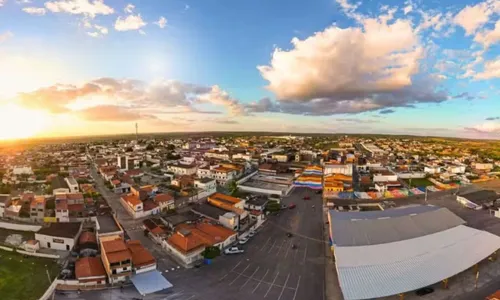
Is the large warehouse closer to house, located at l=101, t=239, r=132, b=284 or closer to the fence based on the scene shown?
house, located at l=101, t=239, r=132, b=284

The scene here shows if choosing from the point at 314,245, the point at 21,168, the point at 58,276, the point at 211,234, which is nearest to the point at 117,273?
the point at 58,276

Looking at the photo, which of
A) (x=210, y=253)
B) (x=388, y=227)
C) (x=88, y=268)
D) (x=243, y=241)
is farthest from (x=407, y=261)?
(x=88, y=268)

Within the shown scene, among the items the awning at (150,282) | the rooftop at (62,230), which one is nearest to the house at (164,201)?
the rooftop at (62,230)

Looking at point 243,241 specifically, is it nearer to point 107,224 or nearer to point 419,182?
point 107,224

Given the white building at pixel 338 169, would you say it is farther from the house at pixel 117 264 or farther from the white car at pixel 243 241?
the house at pixel 117 264

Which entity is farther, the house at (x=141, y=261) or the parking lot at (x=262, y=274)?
the house at (x=141, y=261)
